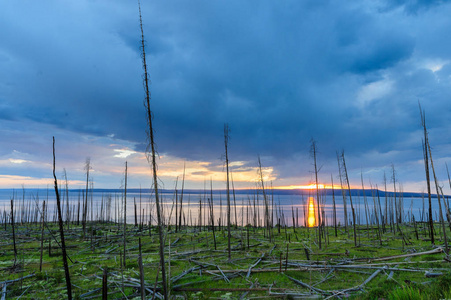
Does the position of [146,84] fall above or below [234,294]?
above

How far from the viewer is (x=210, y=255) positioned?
20.9m

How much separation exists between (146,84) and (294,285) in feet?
40.7

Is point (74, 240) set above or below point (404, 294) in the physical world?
below

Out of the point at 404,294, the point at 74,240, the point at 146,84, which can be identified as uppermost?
the point at 146,84

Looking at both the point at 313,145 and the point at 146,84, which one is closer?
the point at 146,84

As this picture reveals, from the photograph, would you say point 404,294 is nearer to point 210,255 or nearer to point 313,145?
point 210,255

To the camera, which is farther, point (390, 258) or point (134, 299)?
point (390, 258)

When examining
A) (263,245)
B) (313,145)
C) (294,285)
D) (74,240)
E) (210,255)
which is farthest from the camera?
(74,240)

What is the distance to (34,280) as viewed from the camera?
49.1 ft

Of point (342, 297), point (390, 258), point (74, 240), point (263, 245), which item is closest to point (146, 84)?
point (342, 297)

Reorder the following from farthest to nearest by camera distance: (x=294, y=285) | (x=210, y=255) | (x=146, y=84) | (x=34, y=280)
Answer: (x=210, y=255)
(x=34, y=280)
(x=294, y=285)
(x=146, y=84)

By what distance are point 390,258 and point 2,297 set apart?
2269 centimetres

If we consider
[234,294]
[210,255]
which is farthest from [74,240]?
[234,294]

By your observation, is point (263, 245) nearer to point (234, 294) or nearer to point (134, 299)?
point (234, 294)
